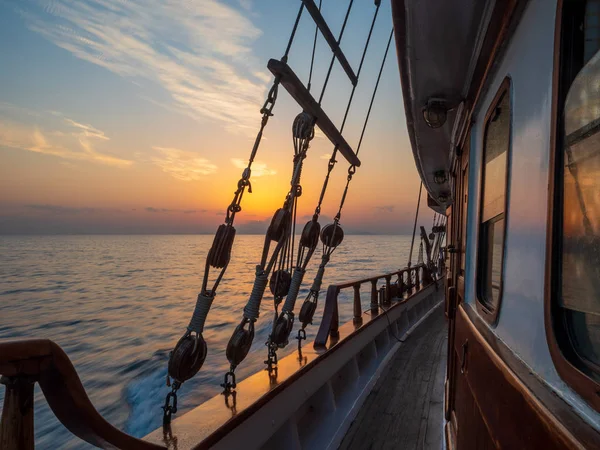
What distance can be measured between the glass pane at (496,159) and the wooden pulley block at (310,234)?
1541mm

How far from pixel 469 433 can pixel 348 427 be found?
1647 millimetres

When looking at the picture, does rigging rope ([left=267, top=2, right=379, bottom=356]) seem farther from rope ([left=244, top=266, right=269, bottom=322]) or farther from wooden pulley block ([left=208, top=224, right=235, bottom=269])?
wooden pulley block ([left=208, top=224, right=235, bottom=269])

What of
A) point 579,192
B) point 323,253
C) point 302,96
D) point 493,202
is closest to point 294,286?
point 323,253

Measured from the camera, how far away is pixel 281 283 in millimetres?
3305

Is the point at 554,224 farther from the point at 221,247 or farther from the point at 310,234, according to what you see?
the point at 310,234

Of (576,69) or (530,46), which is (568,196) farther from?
(530,46)

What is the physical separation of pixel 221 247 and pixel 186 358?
1.93 feet

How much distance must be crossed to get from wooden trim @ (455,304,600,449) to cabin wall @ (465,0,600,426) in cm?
3

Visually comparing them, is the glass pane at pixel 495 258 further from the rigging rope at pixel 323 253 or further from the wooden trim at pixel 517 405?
the rigging rope at pixel 323 253

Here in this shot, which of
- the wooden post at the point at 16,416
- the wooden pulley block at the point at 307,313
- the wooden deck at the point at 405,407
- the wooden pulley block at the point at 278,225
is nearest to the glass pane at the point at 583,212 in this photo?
the wooden post at the point at 16,416

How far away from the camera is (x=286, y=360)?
11.1ft

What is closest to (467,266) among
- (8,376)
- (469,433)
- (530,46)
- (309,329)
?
(469,433)

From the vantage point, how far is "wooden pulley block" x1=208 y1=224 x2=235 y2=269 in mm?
2303

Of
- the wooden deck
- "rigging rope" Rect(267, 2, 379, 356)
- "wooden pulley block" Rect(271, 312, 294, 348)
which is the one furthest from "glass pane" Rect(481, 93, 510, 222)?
the wooden deck
